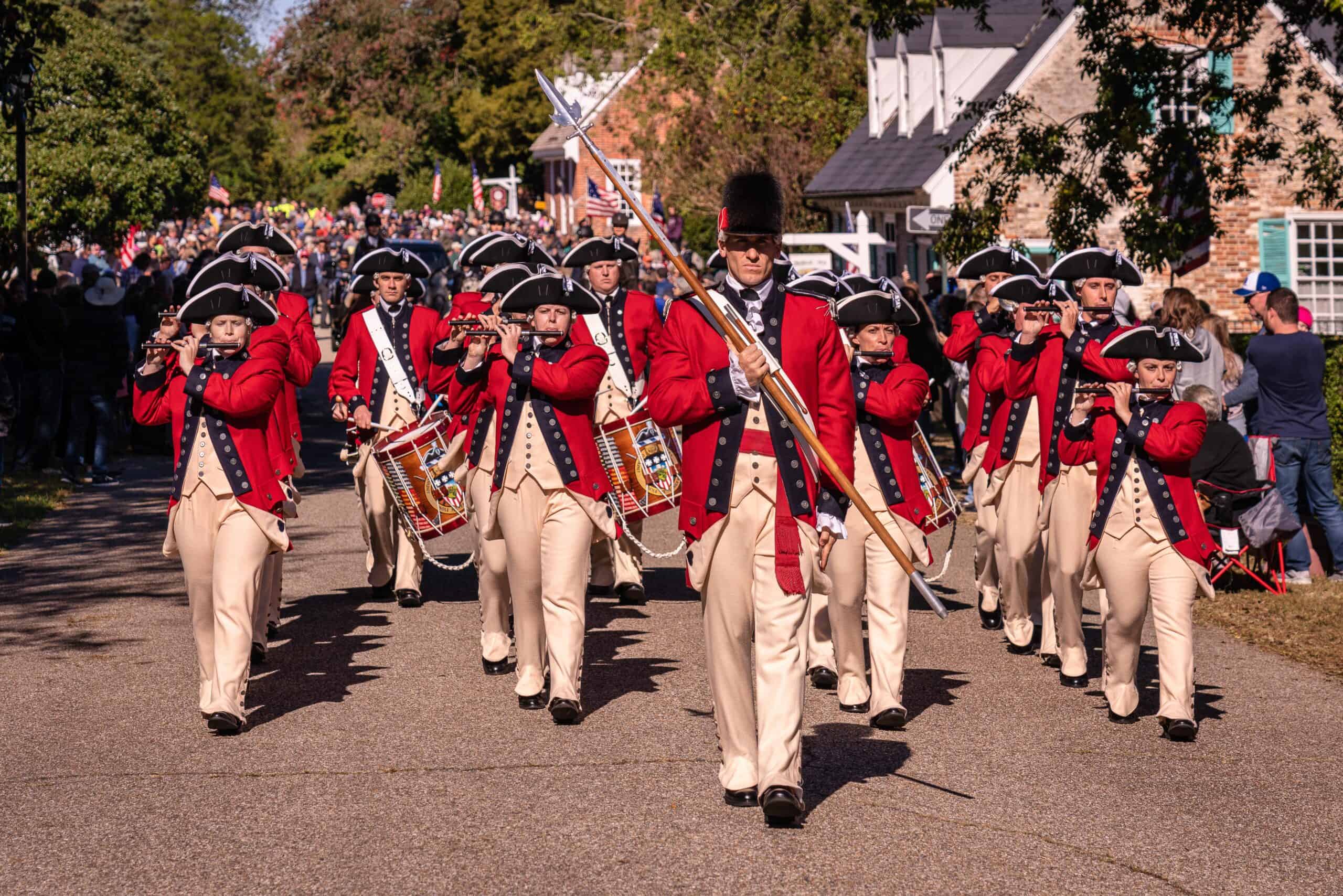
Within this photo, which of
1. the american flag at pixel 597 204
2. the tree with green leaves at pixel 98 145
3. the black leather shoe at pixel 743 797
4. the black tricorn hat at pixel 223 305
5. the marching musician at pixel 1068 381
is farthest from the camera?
the tree with green leaves at pixel 98 145

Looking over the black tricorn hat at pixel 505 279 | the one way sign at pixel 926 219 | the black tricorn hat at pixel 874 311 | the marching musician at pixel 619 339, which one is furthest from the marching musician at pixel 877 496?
the one way sign at pixel 926 219

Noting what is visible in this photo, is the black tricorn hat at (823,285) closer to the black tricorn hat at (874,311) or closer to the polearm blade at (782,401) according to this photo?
the black tricorn hat at (874,311)

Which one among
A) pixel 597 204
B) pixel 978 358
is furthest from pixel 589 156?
pixel 978 358

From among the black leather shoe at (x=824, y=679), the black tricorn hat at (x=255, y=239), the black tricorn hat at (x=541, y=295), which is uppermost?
the black tricorn hat at (x=255, y=239)

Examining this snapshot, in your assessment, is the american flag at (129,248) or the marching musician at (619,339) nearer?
the marching musician at (619,339)

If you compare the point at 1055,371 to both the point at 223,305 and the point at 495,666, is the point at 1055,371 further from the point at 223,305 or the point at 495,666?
the point at 223,305

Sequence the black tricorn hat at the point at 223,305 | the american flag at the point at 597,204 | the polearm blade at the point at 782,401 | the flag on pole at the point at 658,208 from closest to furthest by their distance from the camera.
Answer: the polearm blade at the point at 782,401 < the black tricorn hat at the point at 223,305 < the american flag at the point at 597,204 < the flag on pole at the point at 658,208

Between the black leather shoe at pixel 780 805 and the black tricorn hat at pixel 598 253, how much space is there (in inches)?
236

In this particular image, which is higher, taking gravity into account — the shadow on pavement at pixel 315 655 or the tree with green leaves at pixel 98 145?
the tree with green leaves at pixel 98 145

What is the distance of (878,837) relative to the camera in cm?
710

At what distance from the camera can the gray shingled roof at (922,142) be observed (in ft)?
114

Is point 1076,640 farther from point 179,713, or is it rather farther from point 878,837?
point 179,713

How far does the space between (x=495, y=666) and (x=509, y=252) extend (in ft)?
8.51

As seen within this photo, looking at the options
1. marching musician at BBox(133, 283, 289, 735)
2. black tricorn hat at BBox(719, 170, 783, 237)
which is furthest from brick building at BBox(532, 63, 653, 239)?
black tricorn hat at BBox(719, 170, 783, 237)
